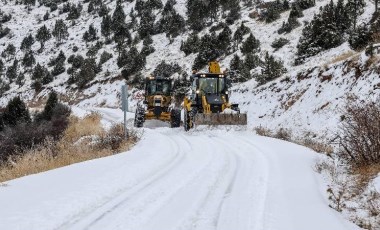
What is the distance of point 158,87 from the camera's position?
82.3 ft

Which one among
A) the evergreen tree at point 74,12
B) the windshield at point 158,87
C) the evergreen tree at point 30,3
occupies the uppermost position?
the evergreen tree at point 30,3

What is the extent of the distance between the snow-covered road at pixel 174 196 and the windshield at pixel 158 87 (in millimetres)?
14501

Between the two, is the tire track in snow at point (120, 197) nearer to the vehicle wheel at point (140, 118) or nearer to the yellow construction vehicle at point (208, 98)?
the yellow construction vehicle at point (208, 98)

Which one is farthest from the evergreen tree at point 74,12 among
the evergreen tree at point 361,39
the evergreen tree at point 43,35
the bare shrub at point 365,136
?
the bare shrub at point 365,136

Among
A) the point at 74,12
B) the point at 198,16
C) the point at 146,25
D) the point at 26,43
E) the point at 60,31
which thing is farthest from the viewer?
the point at 74,12

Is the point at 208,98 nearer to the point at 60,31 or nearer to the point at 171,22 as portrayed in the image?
the point at 171,22

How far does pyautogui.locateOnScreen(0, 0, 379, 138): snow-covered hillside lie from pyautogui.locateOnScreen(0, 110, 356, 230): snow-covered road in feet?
29.1

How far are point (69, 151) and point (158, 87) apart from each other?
11.9 metres

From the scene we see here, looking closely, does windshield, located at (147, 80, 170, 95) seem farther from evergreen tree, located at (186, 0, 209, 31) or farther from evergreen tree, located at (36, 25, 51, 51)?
evergreen tree, located at (36, 25, 51, 51)

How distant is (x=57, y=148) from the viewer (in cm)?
1525

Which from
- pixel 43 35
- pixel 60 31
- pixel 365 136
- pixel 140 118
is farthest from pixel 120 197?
pixel 43 35

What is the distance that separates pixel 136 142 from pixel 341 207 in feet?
32.4

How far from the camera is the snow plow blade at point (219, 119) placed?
65.1ft

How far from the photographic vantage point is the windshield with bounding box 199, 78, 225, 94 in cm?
2128
